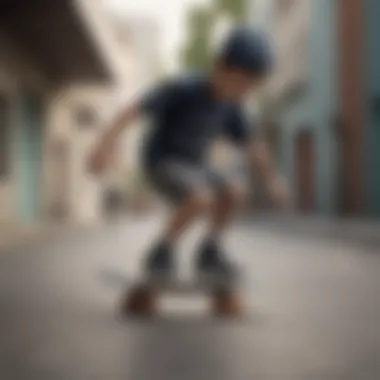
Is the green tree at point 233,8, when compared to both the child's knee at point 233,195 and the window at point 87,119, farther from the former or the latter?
the window at point 87,119

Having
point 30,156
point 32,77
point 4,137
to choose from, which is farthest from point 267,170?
point 30,156

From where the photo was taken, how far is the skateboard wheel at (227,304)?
26.9 inches

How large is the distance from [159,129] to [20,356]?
25 centimetres

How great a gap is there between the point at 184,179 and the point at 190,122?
59 millimetres

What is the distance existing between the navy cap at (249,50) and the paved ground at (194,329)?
0.20 metres

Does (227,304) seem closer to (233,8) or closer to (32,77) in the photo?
(233,8)

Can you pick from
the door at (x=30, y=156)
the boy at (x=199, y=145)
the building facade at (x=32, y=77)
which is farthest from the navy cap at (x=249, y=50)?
the door at (x=30, y=156)

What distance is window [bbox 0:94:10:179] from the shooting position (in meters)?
1.68

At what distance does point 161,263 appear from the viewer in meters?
0.68

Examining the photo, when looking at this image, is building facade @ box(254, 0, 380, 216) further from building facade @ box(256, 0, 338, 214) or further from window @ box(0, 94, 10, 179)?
window @ box(0, 94, 10, 179)

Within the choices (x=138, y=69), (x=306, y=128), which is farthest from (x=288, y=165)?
(x=138, y=69)

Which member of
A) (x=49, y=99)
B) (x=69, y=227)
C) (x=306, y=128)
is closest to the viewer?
(x=306, y=128)

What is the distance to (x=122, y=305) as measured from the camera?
2.38 ft

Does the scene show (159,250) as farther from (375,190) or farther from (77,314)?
(375,190)
